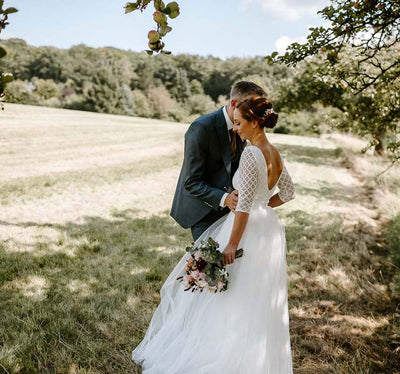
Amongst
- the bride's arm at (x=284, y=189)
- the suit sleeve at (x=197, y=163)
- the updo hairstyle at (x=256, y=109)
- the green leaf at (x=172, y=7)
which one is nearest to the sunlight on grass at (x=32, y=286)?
the suit sleeve at (x=197, y=163)

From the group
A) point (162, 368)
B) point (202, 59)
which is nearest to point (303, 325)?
point (162, 368)

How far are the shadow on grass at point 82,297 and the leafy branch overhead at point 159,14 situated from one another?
2770 millimetres

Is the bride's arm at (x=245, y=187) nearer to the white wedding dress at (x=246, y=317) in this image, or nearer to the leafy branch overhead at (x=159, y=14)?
the white wedding dress at (x=246, y=317)

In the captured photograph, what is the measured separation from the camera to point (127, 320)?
3.61 metres

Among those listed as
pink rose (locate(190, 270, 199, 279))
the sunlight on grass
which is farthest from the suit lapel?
the sunlight on grass

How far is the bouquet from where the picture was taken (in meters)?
2.56

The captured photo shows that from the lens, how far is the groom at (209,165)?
9.51 feet

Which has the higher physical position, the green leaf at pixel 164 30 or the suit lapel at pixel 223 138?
the green leaf at pixel 164 30

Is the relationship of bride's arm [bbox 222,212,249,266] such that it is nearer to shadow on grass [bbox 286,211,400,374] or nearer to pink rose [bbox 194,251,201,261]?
pink rose [bbox 194,251,201,261]

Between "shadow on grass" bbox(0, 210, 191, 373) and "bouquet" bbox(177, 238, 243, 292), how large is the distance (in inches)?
45.5

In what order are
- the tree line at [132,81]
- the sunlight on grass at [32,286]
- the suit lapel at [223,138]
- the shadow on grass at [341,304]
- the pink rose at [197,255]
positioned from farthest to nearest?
the tree line at [132,81] < the sunlight on grass at [32,286] < the shadow on grass at [341,304] < the suit lapel at [223,138] < the pink rose at [197,255]

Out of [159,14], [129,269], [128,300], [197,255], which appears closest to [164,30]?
[159,14]

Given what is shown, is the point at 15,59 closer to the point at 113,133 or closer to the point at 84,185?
the point at 113,133

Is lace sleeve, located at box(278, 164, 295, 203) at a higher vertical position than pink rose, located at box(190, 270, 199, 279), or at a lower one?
higher
